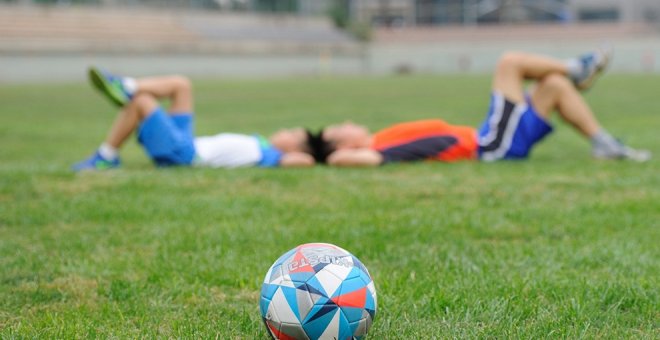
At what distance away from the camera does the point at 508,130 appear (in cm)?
761

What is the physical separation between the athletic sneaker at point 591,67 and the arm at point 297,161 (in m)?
2.85

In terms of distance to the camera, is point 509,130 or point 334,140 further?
point 334,140

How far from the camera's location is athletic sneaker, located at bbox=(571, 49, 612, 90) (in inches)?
290

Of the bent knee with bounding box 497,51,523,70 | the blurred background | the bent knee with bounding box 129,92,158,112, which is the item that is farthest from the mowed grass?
the blurred background

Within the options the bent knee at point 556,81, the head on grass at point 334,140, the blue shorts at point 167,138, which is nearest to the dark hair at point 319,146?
the head on grass at point 334,140

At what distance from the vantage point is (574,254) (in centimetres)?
396

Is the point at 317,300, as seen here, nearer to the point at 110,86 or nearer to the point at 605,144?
the point at 110,86

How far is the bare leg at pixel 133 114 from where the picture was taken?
23.4 feet

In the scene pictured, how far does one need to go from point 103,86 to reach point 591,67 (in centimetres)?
480

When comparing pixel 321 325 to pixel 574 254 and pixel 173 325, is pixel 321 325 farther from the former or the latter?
pixel 574 254

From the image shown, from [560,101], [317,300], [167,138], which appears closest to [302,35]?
[560,101]

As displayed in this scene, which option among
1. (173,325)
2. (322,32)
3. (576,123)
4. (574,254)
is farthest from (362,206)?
(322,32)

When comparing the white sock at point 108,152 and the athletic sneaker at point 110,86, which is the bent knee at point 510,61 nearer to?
the athletic sneaker at point 110,86

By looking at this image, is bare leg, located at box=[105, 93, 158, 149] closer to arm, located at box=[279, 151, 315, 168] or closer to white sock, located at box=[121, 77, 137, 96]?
white sock, located at box=[121, 77, 137, 96]
